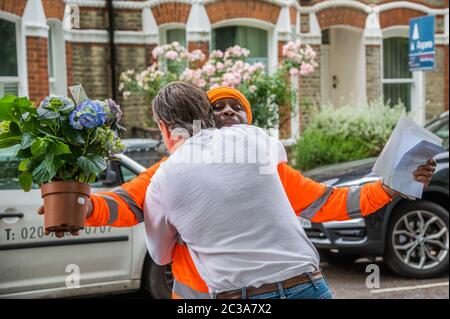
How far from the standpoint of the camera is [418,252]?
7.26m

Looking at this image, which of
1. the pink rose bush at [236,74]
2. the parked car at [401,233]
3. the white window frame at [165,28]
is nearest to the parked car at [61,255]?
the parked car at [401,233]

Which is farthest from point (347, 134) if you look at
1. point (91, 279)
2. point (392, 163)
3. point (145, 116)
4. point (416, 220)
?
point (392, 163)

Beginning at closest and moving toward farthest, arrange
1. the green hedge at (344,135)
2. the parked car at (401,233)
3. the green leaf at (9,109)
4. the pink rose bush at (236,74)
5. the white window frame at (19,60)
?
1. the green leaf at (9,109)
2. the parked car at (401,233)
3. the pink rose bush at (236,74)
4. the white window frame at (19,60)
5. the green hedge at (344,135)

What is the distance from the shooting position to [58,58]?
11.0 metres

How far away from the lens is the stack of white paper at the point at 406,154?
9.09 ft

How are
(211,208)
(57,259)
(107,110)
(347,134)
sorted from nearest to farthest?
1. (211,208)
2. (107,110)
3. (57,259)
4. (347,134)

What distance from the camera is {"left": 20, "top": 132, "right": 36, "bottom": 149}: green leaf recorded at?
2533mm

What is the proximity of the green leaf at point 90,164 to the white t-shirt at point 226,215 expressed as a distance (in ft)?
0.63

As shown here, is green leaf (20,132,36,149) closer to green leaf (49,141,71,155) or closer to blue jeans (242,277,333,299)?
green leaf (49,141,71,155)

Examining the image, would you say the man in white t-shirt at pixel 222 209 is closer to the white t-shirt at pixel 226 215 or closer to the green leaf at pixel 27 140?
the white t-shirt at pixel 226 215

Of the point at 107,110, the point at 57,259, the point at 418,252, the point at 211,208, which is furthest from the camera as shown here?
the point at 418,252

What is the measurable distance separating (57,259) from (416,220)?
11.5 ft

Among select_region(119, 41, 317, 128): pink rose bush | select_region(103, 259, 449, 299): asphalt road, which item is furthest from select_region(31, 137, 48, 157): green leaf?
select_region(119, 41, 317, 128): pink rose bush
